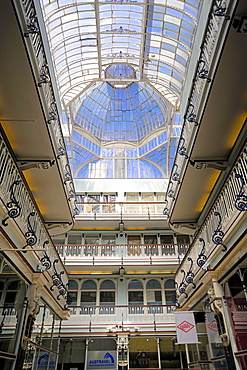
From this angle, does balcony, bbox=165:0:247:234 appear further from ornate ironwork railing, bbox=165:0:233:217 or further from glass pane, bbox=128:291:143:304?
glass pane, bbox=128:291:143:304

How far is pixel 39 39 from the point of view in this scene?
6.36 metres

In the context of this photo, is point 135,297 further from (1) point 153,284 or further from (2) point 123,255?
(2) point 123,255

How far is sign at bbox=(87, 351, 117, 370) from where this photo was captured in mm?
16172

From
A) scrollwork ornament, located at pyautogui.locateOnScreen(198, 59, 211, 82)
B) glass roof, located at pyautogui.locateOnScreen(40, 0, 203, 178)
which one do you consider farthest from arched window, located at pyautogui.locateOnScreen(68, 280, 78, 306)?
scrollwork ornament, located at pyautogui.locateOnScreen(198, 59, 211, 82)

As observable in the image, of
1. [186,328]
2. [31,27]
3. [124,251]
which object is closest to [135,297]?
[124,251]

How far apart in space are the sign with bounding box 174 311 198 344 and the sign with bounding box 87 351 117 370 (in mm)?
8668

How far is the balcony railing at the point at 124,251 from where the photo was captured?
18516 mm

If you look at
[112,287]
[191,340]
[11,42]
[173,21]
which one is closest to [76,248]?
[112,287]

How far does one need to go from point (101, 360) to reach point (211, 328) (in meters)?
9.58

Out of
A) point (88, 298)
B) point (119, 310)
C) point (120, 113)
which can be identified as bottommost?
point (119, 310)

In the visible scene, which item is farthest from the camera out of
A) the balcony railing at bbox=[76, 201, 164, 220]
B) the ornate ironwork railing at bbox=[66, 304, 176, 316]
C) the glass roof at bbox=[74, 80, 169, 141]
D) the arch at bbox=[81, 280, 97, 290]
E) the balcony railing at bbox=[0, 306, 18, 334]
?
the glass roof at bbox=[74, 80, 169, 141]

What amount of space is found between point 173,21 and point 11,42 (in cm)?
715

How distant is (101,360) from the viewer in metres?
16.4

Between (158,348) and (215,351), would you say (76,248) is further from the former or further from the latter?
(215,351)
